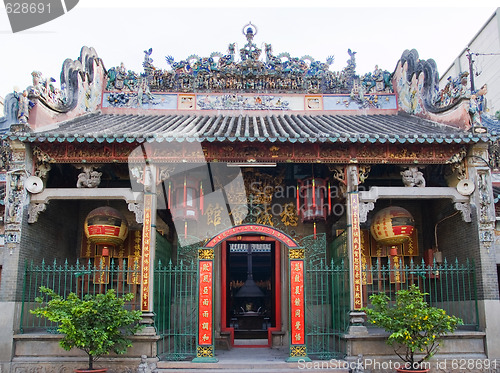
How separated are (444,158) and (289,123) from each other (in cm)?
329

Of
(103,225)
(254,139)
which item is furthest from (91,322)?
(254,139)

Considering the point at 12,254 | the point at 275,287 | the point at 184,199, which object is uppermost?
the point at 184,199

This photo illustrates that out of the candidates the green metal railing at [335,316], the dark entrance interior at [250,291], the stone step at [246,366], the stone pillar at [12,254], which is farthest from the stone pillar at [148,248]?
the dark entrance interior at [250,291]

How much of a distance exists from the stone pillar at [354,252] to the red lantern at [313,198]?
0.77 m

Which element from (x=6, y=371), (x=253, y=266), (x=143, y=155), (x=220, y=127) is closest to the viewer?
(x=6, y=371)

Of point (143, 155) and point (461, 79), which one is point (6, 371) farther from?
point (461, 79)

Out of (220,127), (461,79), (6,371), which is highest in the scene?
(461,79)

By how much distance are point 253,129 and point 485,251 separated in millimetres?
4928

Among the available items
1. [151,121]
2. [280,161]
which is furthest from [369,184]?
[151,121]

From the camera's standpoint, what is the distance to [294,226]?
38.5 feet

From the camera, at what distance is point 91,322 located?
790cm

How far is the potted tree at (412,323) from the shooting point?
25.8 feet

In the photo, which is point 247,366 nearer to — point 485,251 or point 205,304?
point 205,304

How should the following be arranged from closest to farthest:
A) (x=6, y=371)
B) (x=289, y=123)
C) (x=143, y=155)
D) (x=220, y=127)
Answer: (x=6, y=371) < (x=143, y=155) < (x=220, y=127) < (x=289, y=123)
